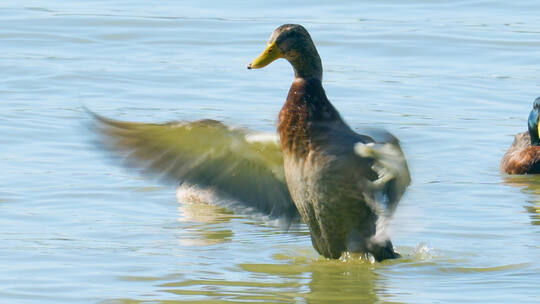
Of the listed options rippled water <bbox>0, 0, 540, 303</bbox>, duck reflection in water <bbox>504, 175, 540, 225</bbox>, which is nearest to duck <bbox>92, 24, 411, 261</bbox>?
rippled water <bbox>0, 0, 540, 303</bbox>

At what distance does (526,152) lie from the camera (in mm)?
9555

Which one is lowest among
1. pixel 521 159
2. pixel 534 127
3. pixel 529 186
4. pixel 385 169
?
pixel 529 186

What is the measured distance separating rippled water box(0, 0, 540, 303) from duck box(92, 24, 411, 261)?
0.12 m

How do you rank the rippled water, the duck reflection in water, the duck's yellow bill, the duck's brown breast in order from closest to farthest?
1. the rippled water
2. the duck's yellow bill
3. the duck reflection in water
4. the duck's brown breast

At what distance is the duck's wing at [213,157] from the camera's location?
6340 mm

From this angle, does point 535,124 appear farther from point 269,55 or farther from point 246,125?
point 246,125

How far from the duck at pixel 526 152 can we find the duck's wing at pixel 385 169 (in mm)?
3460

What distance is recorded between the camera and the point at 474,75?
12.2 meters

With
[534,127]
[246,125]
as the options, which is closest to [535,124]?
[534,127]

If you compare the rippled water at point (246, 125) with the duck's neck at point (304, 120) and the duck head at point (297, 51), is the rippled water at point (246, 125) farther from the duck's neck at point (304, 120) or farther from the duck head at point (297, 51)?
the duck head at point (297, 51)

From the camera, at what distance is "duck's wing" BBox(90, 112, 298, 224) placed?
6.34 m

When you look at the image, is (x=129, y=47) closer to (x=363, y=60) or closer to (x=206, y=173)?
(x=363, y=60)

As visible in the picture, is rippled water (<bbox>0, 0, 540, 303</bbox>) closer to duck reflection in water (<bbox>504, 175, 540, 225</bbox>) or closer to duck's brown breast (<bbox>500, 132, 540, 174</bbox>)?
duck reflection in water (<bbox>504, 175, 540, 225</bbox>)

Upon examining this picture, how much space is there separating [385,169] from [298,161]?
0.47 metres
